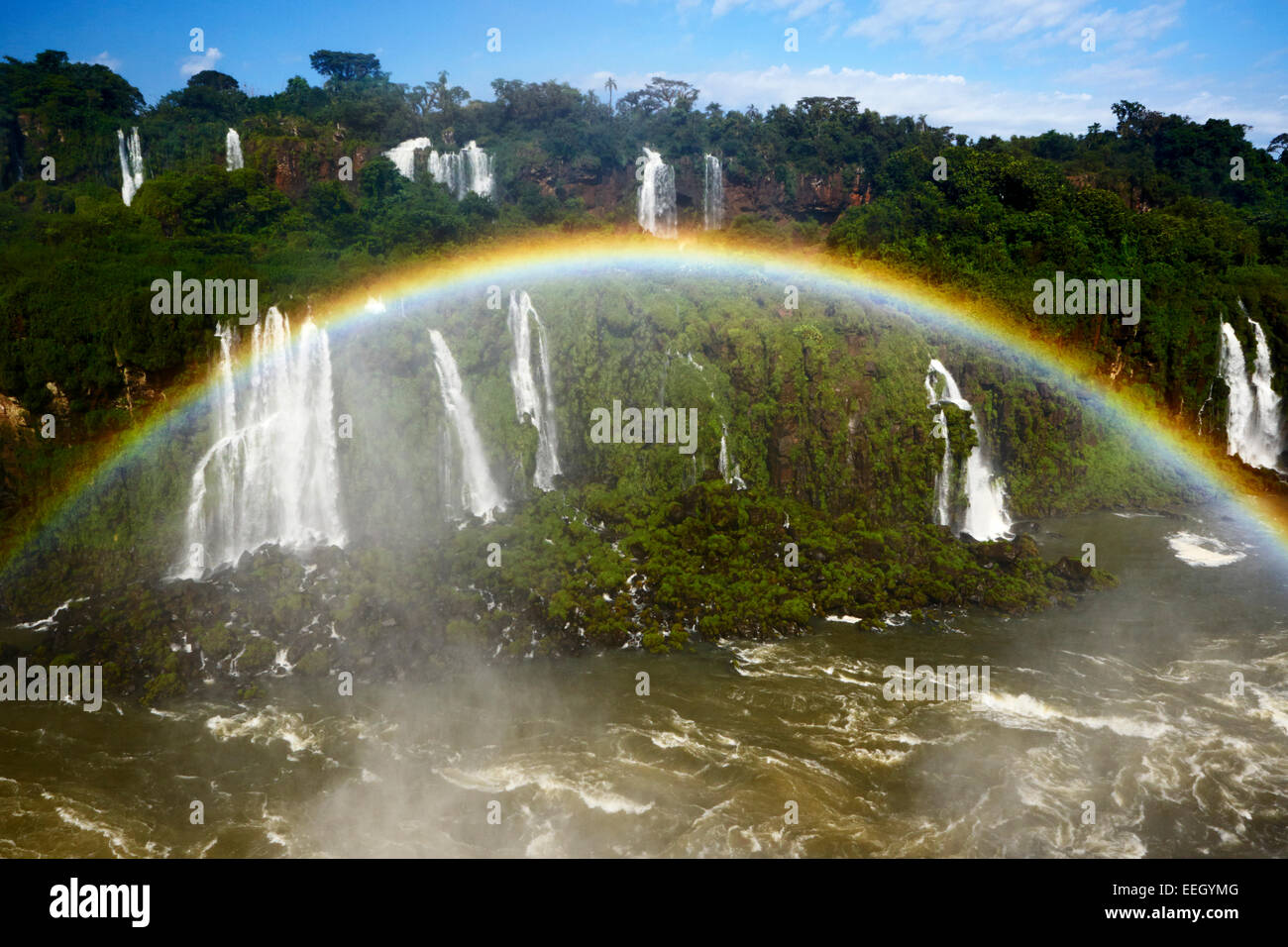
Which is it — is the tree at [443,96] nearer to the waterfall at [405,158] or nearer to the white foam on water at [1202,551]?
the waterfall at [405,158]

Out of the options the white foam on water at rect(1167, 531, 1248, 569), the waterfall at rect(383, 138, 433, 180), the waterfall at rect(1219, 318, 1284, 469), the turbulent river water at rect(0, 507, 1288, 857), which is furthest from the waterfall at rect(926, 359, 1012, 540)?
the waterfall at rect(383, 138, 433, 180)

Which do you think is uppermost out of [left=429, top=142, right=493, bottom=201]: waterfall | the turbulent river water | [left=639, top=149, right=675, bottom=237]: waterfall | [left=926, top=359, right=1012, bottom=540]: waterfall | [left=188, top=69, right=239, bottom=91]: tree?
[left=188, top=69, right=239, bottom=91]: tree

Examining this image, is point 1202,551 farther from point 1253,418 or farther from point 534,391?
point 534,391

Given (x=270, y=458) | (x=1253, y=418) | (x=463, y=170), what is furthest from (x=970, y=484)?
(x=463, y=170)

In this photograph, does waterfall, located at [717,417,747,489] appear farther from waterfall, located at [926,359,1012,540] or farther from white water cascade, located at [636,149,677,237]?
white water cascade, located at [636,149,677,237]

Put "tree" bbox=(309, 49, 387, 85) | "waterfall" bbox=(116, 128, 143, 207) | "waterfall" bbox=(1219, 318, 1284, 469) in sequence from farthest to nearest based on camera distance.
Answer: "tree" bbox=(309, 49, 387, 85) < "waterfall" bbox=(116, 128, 143, 207) < "waterfall" bbox=(1219, 318, 1284, 469)
